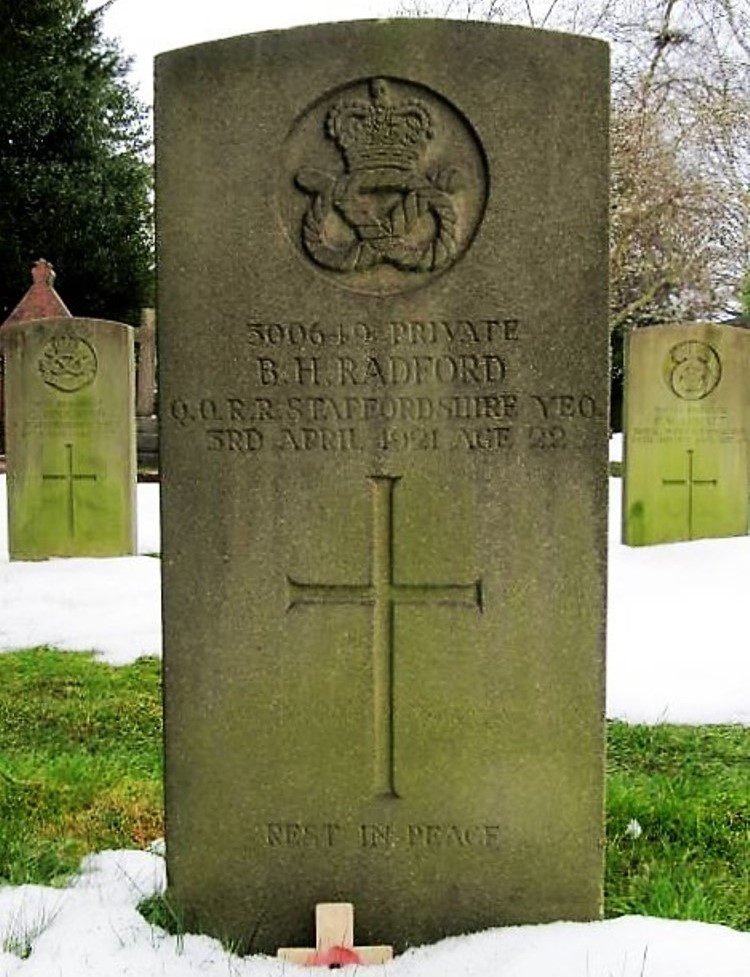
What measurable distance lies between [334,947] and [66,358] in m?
6.74

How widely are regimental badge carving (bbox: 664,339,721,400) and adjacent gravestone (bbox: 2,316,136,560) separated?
4293 mm

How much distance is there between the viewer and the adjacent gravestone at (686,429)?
905 cm

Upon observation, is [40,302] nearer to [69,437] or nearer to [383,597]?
[69,437]

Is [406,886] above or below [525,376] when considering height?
below

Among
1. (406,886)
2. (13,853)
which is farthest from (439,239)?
(13,853)

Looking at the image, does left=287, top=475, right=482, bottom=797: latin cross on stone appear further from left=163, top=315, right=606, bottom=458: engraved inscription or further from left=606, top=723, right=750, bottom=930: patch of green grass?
left=606, top=723, right=750, bottom=930: patch of green grass

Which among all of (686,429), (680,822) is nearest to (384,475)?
(680,822)

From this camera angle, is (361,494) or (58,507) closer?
(361,494)

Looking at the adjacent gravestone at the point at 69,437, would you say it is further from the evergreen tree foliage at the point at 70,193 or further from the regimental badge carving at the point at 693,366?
the evergreen tree foliage at the point at 70,193

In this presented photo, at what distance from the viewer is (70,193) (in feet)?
80.3

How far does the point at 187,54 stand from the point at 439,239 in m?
0.73

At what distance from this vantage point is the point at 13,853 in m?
3.19

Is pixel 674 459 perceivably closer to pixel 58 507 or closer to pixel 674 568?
pixel 674 568

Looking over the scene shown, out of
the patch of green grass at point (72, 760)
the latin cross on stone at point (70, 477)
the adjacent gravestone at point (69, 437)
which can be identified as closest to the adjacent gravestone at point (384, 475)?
the patch of green grass at point (72, 760)
